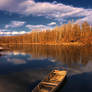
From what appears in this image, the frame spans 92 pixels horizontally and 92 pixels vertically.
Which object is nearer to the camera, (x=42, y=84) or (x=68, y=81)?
(x=42, y=84)

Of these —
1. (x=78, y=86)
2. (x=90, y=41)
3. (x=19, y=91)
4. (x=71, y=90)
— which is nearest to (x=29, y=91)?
(x=19, y=91)

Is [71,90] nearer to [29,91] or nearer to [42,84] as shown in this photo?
[42,84]

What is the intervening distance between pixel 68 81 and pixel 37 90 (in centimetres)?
751

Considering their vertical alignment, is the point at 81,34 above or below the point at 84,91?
above

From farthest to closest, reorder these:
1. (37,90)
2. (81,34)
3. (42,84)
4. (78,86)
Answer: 1. (81,34)
2. (78,86)
3. (42,84)
4. (37,90)

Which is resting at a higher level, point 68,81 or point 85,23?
point 85,23

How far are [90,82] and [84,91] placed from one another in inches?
143

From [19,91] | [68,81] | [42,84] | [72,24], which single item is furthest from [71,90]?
[72,24]

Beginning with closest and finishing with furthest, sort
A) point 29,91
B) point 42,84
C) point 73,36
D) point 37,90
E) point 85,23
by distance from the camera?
1. point 37,90
2. point 42,84
3. point 29,91
4. point 73,36
5. point 85,23

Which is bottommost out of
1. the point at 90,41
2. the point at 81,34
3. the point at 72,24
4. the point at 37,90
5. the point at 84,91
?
the point at 84,91

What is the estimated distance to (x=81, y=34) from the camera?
145 m

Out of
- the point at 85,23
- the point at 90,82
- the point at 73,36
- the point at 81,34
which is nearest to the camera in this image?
the point at 90,82

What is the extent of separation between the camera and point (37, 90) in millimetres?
11164

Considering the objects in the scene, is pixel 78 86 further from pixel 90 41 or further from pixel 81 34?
pixel 81 34
